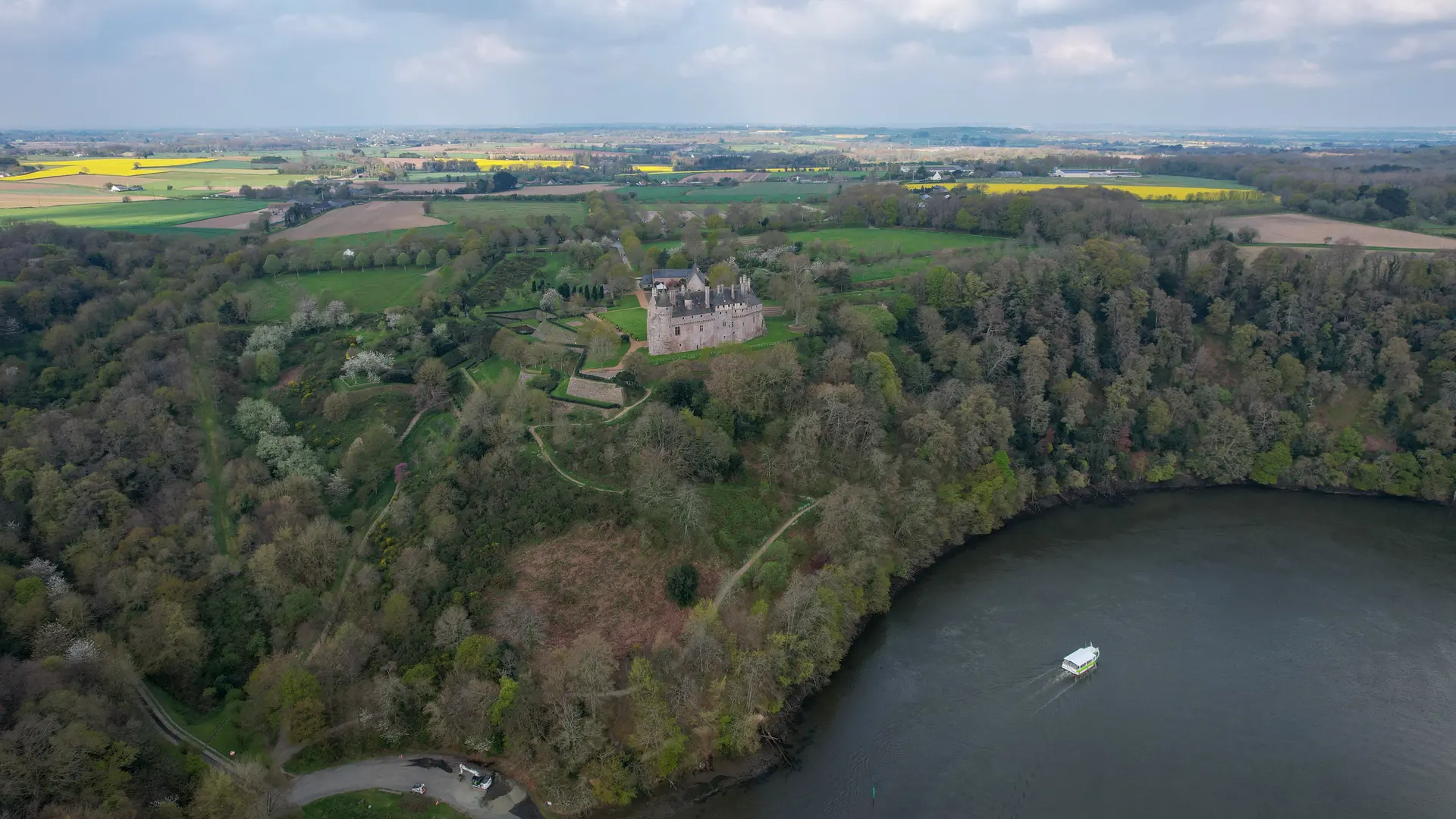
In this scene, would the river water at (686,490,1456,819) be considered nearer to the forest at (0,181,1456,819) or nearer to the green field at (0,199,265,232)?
the forest at (0,181,1456,819)

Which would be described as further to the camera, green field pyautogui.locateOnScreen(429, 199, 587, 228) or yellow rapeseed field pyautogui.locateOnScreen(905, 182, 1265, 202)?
yellow rapeseed field pyautogui.locateOnScreen(905, 182, 1265, 202)

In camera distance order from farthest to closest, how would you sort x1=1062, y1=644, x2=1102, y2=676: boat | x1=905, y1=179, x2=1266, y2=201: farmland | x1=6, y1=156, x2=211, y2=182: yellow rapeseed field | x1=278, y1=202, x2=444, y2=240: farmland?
x1=6, y1=156, x2=211, y2=182: yellow rapeseed field → x1=905, y1=179, x2=1266, y2=201: farmland → x1=278, y1=202, x2=444, y2=240: farmland → x1=1062, y1=644, x2=1102, y2=676: boat

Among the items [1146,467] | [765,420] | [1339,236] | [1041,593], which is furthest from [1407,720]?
[1339,236]

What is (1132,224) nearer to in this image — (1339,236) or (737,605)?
(1339,236)

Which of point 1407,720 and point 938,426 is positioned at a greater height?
point 938,426

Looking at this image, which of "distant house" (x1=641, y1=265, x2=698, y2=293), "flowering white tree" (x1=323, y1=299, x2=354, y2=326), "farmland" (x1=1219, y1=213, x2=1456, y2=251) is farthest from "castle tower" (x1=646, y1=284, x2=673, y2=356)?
"farmland" (x1=1219, y1=213, x2=1456, y2=251)

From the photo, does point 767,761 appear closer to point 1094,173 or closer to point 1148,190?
point 1148,190
